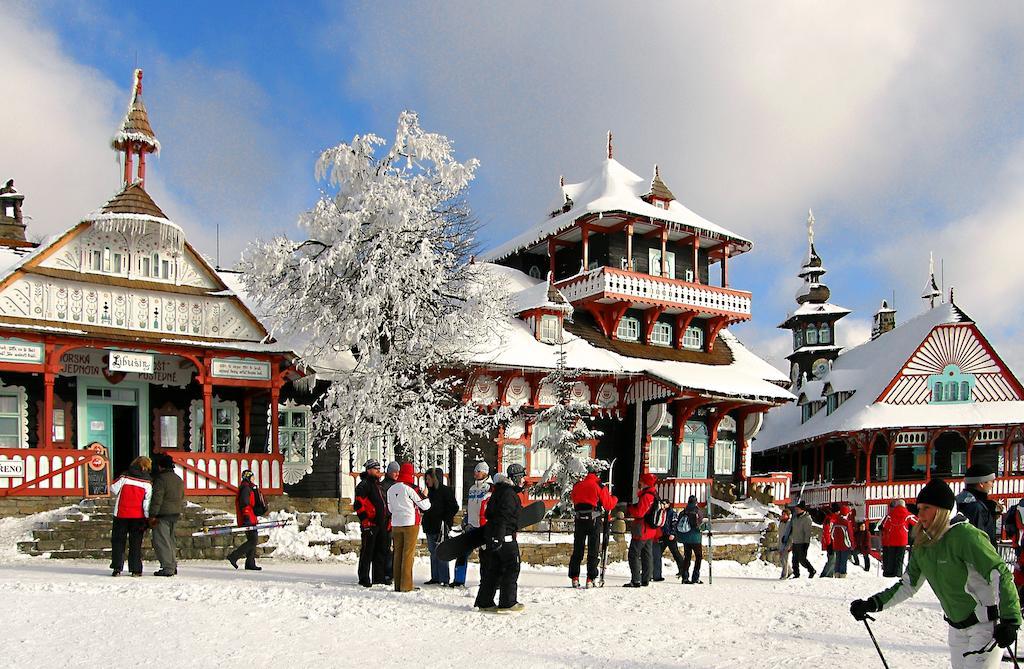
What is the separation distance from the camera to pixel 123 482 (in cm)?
1352

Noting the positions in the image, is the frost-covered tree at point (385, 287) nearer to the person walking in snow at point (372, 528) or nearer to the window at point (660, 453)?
the person walking in snow at point (372, 528)

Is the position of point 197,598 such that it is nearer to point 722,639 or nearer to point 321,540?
point 722,639

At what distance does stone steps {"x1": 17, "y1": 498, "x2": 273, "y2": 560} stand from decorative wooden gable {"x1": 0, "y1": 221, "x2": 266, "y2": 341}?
13.7ft

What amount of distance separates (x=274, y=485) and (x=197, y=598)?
10781 millimetres

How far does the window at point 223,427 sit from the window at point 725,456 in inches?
569

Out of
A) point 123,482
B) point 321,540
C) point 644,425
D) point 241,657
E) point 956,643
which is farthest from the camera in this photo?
point 644,425

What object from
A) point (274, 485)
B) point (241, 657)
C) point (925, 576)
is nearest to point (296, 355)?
point (274, 485)

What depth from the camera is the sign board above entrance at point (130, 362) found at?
21000 millimetres

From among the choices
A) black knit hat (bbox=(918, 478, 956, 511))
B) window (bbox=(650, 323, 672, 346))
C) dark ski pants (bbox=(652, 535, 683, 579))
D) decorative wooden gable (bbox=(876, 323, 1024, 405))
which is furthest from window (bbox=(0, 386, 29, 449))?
decorative wooden gable (bbox=(876, 323, 1024, 405))

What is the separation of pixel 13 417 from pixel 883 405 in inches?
1127

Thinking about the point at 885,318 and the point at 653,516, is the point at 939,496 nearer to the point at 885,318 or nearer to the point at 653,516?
the point at 653,516

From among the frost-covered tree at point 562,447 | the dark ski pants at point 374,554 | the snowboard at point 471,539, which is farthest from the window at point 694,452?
the snowboard at point 471,539

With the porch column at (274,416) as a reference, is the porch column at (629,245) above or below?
above

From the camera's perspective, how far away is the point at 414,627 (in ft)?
33.9
